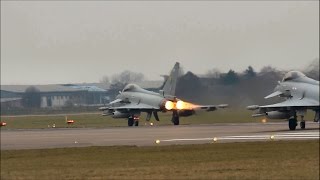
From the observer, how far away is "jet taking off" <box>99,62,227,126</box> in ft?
242

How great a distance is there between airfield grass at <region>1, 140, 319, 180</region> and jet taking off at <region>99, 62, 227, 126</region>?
35.6 meters

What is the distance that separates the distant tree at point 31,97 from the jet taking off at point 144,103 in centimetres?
632

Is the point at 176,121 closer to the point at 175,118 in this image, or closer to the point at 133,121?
the point at 175,118

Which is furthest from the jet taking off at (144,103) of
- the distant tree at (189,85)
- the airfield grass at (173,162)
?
the airfield grass at (173,162)

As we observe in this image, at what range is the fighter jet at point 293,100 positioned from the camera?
53219mm

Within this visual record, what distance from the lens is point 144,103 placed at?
79562 mm

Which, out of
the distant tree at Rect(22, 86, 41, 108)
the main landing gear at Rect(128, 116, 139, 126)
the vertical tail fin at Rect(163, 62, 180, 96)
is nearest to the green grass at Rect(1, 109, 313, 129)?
the main landing gear at Rect(128, 116, 139, 126)

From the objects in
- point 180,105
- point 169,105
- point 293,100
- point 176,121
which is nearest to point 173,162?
point 293,100

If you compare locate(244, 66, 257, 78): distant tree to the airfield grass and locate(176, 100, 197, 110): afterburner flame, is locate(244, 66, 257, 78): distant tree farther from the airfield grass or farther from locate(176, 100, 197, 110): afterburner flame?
the airfield grass

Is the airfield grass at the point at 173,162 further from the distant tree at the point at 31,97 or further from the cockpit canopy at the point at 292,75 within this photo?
the distant tree at the point at 31,97

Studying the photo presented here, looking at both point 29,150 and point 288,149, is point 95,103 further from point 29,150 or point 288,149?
point 288,149

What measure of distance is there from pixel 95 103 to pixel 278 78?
22018 mm

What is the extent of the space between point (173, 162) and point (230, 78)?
33.3 meters

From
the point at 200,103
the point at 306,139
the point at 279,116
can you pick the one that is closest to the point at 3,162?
the point at 306,139
